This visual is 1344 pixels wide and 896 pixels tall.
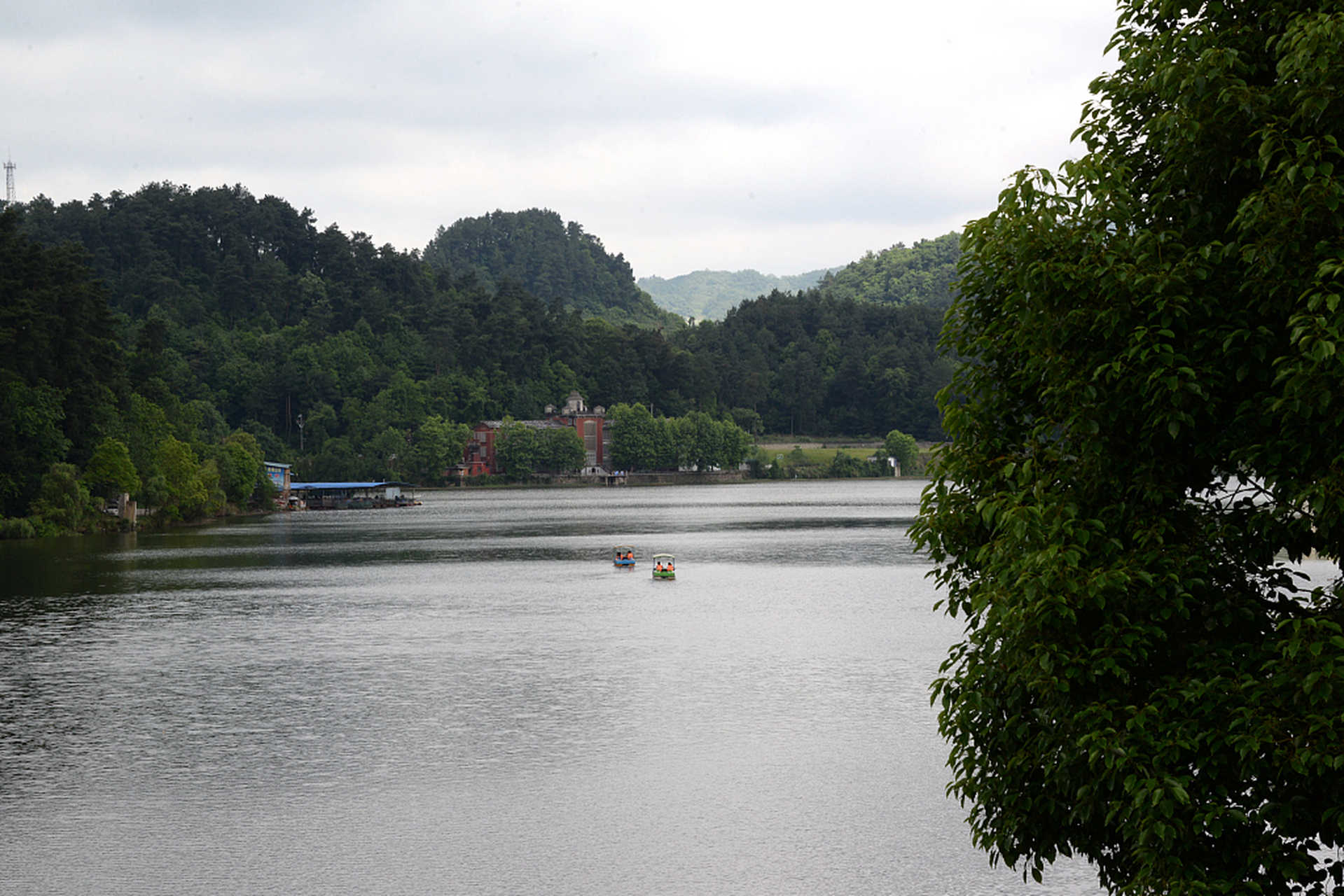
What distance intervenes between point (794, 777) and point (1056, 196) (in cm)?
1444

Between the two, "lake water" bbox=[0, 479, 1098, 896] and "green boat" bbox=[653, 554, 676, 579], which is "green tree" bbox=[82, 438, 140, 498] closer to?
"lake water" bbox=[0, 479, 1098, 896]

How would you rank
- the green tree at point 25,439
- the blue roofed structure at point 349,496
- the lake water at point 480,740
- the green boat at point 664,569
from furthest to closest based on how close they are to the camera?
the blue roofed structure at point 349,496, the green tree at point 25,439, the green boat at point 664,569, the lake water at point 480,740

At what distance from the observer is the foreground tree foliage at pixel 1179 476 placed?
8.83 meters

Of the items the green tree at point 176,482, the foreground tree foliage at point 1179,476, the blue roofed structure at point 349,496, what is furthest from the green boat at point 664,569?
the blue roofed structure at point 349,496

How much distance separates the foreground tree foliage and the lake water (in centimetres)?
779

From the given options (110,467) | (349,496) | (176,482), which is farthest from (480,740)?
(349,496)

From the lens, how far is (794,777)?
22.2 meters

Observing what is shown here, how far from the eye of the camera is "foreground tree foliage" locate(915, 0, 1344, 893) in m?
8.83

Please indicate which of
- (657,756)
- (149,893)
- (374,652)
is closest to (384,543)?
(374,652)

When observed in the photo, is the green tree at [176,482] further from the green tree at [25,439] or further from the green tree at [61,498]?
the green tree at [25,439]

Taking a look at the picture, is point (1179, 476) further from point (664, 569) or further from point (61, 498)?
point (61, 498)

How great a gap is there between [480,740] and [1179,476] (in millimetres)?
18339

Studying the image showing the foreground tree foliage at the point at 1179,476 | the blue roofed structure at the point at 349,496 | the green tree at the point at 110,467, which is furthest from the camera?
the blue roofed structure at the point at 349,496

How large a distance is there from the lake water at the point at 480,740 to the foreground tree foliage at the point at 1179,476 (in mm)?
7786
